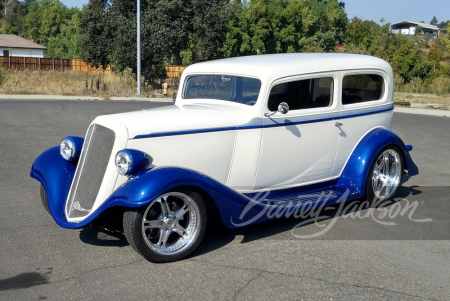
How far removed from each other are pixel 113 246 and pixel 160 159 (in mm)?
961

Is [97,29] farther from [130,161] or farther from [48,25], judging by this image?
[48,25]

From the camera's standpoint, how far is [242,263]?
4.33 meters

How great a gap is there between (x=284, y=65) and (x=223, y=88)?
0.72 meters

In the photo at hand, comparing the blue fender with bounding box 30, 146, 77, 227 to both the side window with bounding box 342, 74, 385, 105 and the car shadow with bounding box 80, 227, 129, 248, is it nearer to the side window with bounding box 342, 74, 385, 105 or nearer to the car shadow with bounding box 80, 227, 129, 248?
the car shadow with bounding box 80, 227, 129, 248

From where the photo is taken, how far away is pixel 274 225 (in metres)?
5.43

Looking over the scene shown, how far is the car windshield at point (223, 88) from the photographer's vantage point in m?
5.19

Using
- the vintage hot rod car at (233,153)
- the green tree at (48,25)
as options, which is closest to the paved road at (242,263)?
the vintage hot rod car at (233,153)

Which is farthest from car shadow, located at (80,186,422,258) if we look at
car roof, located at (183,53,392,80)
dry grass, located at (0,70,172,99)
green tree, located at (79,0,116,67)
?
green tree, located at (79,0,116,67)

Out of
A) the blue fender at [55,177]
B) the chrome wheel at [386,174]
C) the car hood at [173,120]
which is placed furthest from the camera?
the chrome wheel at [386,174]

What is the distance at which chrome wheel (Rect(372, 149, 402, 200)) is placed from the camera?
615 cm

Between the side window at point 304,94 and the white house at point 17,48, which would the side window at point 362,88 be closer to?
the side window at point 304,94

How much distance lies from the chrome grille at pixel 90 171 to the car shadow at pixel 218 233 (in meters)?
0.41

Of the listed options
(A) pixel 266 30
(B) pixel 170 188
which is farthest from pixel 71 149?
(A) pixel 266 30

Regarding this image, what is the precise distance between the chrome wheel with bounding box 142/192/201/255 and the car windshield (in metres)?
1.33
